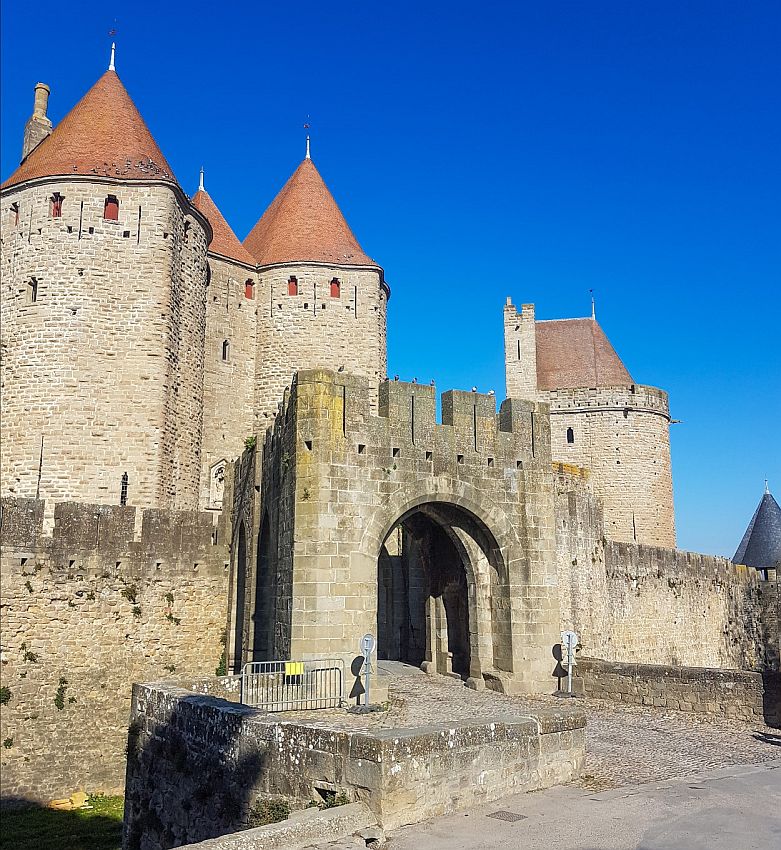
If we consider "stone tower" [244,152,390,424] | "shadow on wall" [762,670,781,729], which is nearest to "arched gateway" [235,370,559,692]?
"shadow on wall" [762,670,781,729]

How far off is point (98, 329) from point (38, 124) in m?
10.4

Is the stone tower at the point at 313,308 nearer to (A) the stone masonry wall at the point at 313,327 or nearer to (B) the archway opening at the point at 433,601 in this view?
(A) the stone masonry wall at the point at 313,327

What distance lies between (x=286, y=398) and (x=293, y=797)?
768cm

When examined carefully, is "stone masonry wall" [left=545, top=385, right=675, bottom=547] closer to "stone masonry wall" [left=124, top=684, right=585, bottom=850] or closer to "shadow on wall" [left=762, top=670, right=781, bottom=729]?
"shadow on wall" [left=762, top=670, right=781, bottom=729]

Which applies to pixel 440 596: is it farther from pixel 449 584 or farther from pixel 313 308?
pixel 313 308

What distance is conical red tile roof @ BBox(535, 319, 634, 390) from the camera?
38.7 metres

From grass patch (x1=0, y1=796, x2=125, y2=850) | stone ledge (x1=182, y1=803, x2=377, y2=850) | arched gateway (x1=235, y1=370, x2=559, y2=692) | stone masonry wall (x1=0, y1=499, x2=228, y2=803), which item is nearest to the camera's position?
stone ledge (x1=182, y1=803, x2=377, y2=850)

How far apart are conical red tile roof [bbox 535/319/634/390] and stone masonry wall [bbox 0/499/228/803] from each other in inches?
975

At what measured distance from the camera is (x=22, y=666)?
1588cm

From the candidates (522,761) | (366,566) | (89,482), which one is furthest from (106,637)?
(522,761)

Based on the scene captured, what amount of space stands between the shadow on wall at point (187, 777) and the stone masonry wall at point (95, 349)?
38.6 feet

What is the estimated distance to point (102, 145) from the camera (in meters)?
24.8

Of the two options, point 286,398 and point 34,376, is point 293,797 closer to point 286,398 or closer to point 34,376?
point 286,398

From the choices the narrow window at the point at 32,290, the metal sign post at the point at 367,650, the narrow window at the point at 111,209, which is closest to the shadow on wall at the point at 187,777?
the metal sign post at the point at 367,650
